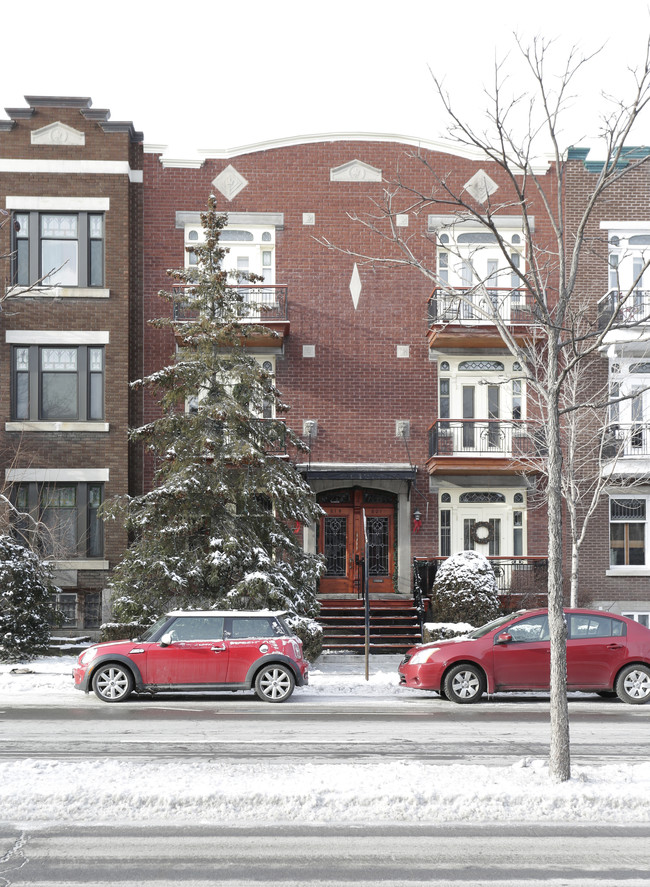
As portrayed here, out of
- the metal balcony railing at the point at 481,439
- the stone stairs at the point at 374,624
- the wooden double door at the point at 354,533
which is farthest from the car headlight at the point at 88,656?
the metal balcony railing at the point at 481,439

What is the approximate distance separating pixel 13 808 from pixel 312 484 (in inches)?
644

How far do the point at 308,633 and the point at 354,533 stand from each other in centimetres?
643

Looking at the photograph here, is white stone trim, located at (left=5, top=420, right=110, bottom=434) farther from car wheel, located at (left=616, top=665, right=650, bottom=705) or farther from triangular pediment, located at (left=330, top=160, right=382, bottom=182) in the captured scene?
car wheel, located at (left=616, top=665, right=650, bottom=705)

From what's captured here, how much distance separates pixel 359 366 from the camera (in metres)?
23.8

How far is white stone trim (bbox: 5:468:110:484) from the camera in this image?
73.9ft

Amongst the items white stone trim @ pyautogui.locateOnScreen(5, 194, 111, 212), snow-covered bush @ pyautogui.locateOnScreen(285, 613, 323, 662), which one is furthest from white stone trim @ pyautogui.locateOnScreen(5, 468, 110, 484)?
snow-covered bush @ pyautogui.locateOnScreen(285, 613, 323, 662)

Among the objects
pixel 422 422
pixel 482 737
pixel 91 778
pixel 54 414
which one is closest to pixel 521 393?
pixel 422 422

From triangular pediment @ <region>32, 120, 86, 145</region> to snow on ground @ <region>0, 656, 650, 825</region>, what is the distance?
60.4 ft

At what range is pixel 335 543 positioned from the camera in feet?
78.7

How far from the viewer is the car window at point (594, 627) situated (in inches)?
581

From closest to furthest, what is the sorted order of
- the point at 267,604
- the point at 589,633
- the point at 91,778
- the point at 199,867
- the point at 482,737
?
the point at 199,867, the point at 91,778, the point at 482,737, the point at 589,633, the point at 267,604

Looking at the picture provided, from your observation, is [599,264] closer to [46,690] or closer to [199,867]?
[46,690]

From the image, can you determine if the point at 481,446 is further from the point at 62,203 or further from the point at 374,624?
the point at 62,203

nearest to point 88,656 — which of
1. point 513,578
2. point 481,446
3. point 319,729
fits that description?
point 319,729
